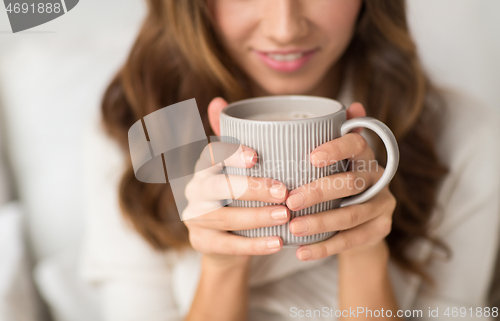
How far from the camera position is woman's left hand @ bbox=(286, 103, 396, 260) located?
0.42 meters

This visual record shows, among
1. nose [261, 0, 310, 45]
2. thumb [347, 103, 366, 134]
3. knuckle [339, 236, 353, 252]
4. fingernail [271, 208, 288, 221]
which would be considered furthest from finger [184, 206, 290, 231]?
nose [261, 0, 310, 45]

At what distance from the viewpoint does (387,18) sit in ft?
2.43

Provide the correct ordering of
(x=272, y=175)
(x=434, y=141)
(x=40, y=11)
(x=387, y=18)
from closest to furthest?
(x=272, y=175) → (x=40, y=11) → (x=387, y=18) → (x=434, y=141)

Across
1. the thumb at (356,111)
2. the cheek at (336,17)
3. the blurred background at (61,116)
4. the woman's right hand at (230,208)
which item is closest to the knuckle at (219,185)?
the woman's right hand at (230,208)

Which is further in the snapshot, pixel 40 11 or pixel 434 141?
pixel 434 141

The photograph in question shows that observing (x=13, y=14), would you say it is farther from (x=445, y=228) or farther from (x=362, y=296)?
(x=445, y=228)

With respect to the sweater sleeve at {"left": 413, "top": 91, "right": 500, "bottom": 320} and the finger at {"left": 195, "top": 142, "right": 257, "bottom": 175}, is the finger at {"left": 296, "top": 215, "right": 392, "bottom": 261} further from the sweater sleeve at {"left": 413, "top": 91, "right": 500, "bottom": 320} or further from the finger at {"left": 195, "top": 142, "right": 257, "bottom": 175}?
the sweater sleeve at {"left": 413, "top": 91, "right": 500, "bottom": 320}

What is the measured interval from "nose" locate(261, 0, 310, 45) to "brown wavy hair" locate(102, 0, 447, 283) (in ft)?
0.57

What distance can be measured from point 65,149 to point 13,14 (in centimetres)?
47

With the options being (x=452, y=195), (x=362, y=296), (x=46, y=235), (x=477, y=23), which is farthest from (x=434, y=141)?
(x=46, y=235)

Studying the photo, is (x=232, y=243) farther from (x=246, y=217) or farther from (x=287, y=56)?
(x=287, y=56)

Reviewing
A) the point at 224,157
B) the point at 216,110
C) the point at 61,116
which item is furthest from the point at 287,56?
the point at 61,116

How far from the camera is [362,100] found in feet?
2.68
